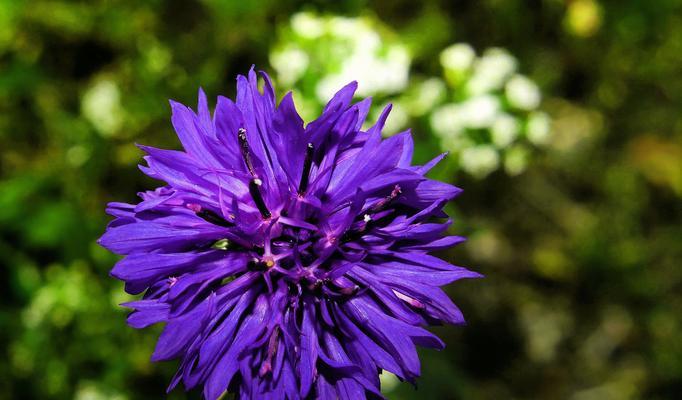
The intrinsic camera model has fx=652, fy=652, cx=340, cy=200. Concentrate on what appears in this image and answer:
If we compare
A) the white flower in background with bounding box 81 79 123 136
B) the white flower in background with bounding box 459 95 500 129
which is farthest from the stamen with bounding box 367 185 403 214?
the white flower in background with bounding box 81 79 123 136

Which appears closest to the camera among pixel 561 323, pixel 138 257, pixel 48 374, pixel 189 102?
pixel 138 257

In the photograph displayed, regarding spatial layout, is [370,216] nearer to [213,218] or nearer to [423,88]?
[213,218]

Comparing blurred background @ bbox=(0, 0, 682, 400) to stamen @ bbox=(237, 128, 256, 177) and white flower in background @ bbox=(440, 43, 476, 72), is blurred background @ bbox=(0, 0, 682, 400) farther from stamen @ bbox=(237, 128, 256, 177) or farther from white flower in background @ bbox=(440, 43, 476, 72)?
stamen @ bbox=(237, 128, 256, 177)

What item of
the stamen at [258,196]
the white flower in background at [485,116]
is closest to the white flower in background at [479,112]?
the white flower in background at [485,116]

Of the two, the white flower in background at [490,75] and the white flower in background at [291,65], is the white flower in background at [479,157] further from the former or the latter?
the white flower in background at [291,65]

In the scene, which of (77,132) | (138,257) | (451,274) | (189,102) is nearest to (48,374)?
(77,132)

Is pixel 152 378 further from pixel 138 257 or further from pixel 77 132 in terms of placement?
pixel 138 257

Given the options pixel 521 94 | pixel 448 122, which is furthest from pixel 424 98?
pixel 521 94
